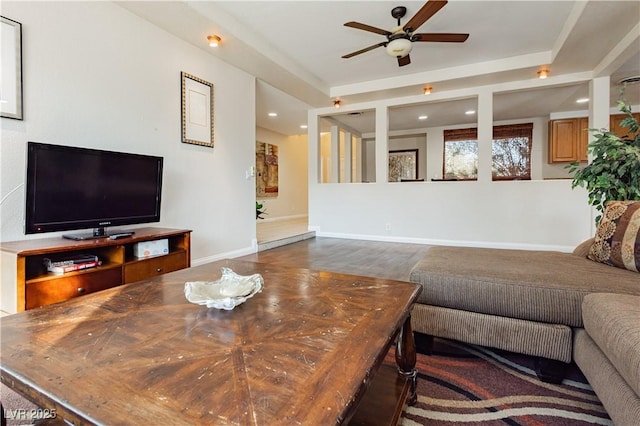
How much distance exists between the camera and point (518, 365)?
1658mm

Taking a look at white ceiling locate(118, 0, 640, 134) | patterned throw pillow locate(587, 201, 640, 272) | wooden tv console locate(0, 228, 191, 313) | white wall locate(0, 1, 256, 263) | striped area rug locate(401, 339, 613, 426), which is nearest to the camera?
striped area rug locate(401, 339, 613, 426)

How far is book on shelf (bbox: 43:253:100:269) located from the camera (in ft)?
6.48

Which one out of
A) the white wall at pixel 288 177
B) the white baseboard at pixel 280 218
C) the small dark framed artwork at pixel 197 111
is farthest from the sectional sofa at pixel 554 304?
the white wall at pixel 288 177

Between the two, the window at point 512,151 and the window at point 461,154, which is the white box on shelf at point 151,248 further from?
the window at point 512,151

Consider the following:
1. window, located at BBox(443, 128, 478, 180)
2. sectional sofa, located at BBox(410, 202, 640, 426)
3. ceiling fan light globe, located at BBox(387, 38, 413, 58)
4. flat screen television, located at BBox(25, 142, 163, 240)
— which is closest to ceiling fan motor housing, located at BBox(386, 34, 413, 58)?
ceiling fan light globe, located at BBox(387, 38, 413, 58)

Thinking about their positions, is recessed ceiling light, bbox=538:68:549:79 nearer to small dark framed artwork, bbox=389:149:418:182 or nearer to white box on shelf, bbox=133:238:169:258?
small dark framed artwork, bbox=389:149:418:182

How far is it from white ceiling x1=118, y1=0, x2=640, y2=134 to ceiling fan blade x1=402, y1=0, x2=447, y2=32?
0.29 metres

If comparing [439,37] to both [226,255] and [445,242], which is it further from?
[226,255]

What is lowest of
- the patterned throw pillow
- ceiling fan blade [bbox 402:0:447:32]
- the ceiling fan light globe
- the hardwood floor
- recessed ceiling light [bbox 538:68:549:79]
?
the hardwood floor

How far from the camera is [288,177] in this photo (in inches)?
353

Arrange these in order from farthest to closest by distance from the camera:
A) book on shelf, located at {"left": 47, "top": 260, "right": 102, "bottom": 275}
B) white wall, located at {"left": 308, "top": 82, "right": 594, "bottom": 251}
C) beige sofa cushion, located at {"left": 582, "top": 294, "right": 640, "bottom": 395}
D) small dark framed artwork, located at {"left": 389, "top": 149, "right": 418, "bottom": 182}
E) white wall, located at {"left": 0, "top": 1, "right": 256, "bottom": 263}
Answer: small dark framed artwork, located at {"left": 389, "top": 149, "right": 418, "bottom": 182} < white wall, located at {"left": 308, "top": 82, "right": 594, "bottom": 251} < white wall, located at {"left": 0, "top": 1, "right": 256, "bottom": 263} < book on shelf, located at {"left": 47, "top": 260, "right": 102, "bottom": 275} < beige sofa cushion, located at {"left": 582, "top": 294, "right": 640, "bottom": 395}

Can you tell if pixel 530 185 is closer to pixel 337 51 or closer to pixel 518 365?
pixel 337 51

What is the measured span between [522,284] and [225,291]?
1.39 meters

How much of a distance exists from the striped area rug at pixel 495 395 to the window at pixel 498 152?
22.1 feet
